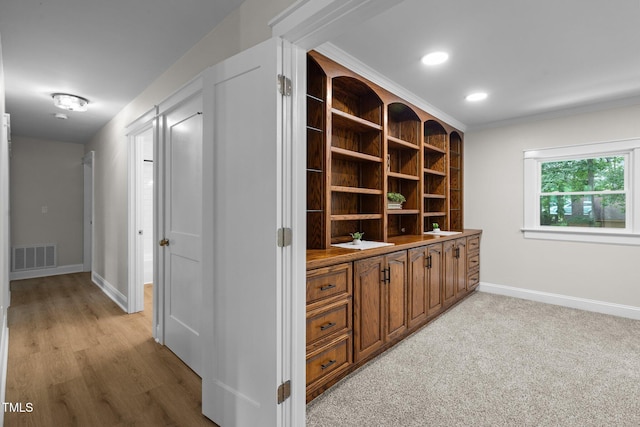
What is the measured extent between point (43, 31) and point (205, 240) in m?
1.79

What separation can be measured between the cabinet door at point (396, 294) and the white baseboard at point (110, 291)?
289 cm

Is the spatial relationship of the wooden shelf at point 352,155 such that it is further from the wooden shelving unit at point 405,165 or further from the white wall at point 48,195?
the white wall at point 48,195

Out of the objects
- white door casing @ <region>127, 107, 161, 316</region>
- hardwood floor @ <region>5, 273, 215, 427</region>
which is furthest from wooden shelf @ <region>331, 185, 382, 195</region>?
white door casing @ <region>127, 107, 161, 316</region>

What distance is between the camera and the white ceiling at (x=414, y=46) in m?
1.83

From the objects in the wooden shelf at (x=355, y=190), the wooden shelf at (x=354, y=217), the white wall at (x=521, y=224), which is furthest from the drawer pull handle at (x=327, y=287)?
the white wall at (x=521, y=224)

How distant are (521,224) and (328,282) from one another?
3.29m

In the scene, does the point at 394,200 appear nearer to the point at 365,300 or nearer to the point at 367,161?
the point at 367,161

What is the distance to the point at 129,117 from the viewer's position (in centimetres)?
335

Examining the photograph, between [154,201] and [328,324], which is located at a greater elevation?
[154,201]

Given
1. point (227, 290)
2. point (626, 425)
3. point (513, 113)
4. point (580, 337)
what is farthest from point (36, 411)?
point (513, 113)

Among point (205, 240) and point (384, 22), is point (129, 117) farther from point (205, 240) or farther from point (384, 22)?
point (384, 22)

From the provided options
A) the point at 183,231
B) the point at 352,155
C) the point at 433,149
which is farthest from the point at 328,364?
the point at 433,149

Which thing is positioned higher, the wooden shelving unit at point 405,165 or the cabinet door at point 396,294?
the wooden shelving unit at point 405,165

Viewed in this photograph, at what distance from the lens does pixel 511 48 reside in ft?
7.43
